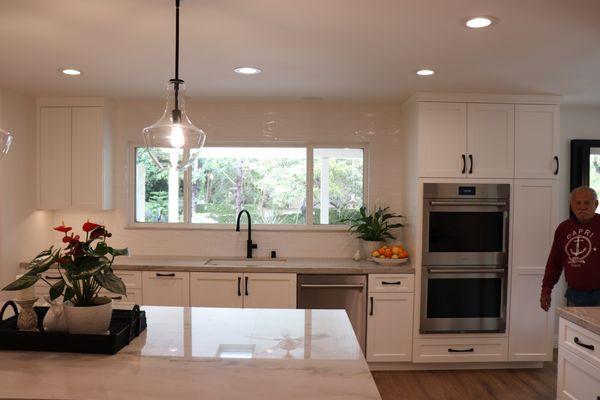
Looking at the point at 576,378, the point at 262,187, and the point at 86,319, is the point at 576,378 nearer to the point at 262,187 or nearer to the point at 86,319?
the point at 86,319

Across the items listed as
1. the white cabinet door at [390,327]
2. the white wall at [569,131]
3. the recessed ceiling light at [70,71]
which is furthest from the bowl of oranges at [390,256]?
the recessed ceiling light at [70,71]

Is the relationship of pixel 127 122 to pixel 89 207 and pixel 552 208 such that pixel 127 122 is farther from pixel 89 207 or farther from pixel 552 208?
pixel 552 208

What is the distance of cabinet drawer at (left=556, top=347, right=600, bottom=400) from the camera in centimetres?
231

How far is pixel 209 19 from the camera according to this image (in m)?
2.26

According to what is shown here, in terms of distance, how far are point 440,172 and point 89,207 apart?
10.1 ft

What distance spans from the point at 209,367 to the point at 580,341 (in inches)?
77.9

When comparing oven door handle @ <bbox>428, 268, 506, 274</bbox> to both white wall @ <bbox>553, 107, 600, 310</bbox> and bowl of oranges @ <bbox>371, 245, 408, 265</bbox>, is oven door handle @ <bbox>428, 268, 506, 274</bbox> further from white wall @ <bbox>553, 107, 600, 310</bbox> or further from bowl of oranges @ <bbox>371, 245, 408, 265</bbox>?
white wall @ <bbox>553, 107, 600, 310</bbox>

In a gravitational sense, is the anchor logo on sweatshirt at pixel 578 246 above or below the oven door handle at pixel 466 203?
below

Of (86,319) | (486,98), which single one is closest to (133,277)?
(86,319)

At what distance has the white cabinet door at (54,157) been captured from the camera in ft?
13.6

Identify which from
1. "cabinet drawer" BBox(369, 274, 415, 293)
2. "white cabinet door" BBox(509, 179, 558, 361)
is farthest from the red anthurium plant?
"white cabinet door" BBox(509, 179, 558, 361)

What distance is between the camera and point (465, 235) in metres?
3.88

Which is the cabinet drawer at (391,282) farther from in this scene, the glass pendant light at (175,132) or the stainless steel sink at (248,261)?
the glass pendant light at (175,132)

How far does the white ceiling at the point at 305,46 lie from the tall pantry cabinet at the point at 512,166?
20 centimetres
